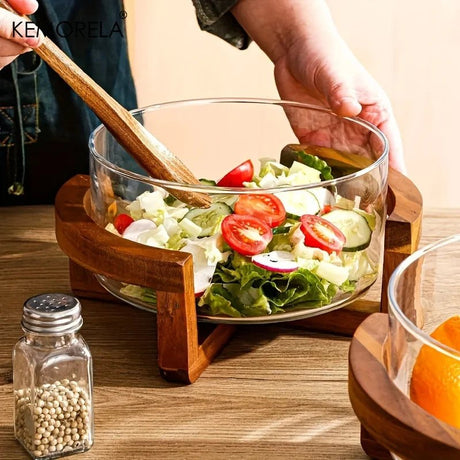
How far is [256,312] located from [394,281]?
1.15 feet

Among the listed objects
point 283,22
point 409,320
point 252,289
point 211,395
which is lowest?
point 211,395

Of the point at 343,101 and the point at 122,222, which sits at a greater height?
the point at 343,101

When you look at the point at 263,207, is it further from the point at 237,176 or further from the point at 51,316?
the point at 51,316

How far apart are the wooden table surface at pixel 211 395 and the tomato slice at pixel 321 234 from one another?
143 millimetres

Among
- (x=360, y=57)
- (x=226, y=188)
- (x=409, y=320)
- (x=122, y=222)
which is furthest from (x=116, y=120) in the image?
(x=360, y=57)

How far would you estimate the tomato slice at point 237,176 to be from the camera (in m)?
1.44

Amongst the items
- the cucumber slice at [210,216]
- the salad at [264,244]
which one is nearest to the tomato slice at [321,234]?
the salad at [264,244]

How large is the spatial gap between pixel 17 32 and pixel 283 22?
624 millimetres

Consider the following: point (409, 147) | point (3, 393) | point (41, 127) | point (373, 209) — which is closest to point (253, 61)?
point (409, 147)

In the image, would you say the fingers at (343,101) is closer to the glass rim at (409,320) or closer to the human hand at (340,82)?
the human hand at (340,82)

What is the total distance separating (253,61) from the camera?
10.7 feet

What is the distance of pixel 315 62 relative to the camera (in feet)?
5.35

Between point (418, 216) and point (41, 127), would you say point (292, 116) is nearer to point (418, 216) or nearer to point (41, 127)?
point (418, 216)

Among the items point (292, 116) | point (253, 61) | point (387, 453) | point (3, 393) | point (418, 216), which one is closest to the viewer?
point (387, 453)
